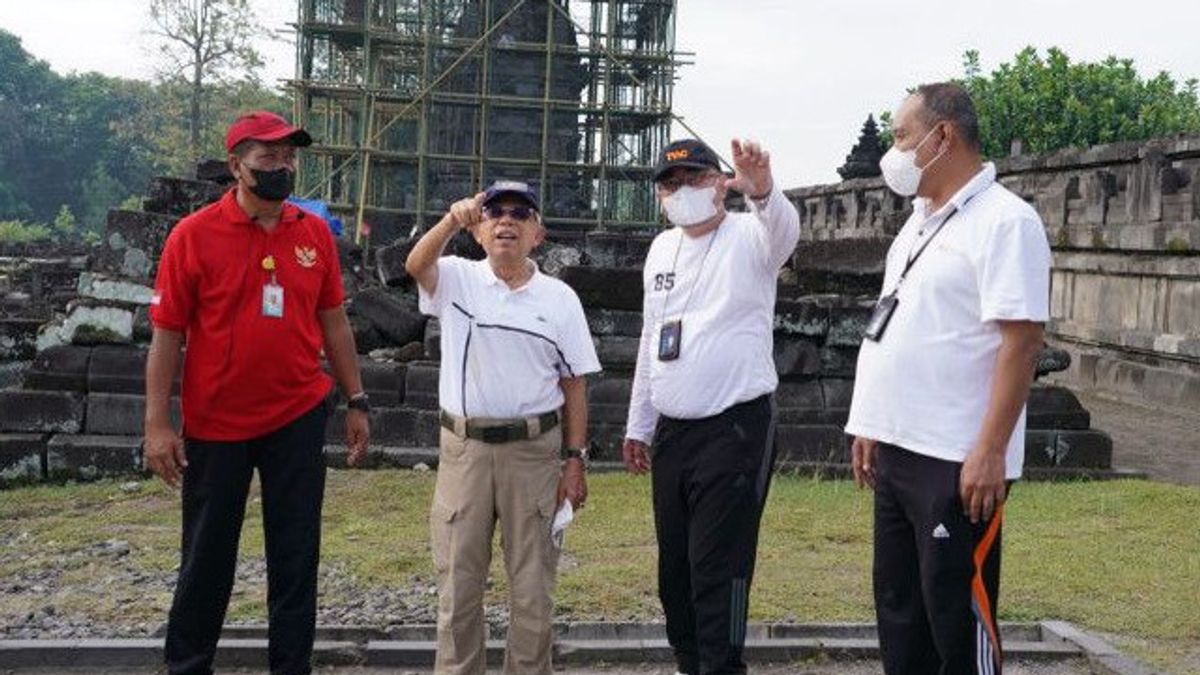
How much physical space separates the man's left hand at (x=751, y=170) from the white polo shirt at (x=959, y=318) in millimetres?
699

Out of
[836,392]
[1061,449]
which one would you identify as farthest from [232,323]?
[1061,449]

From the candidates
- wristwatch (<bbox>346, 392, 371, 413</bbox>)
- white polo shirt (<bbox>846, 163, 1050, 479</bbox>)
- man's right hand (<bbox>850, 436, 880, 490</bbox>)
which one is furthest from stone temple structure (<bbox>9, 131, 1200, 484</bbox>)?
white polo shirt (<bbox>846, 163, 1050, 479</bbox>)

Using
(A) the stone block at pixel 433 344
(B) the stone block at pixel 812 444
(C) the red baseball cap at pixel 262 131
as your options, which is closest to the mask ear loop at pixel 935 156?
(C) the red baseball cap at pixel 262 131

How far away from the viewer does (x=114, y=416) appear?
9.66 metres

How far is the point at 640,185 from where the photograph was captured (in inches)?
1019

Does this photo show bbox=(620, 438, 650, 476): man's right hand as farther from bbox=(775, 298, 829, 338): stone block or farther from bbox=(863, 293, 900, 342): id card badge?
bbox=(775, 298, 829, 338): stone block

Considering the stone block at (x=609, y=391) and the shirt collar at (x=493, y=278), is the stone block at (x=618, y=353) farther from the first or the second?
the shirt collar at (x=493, y=278)

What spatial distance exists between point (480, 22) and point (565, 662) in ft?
73.1

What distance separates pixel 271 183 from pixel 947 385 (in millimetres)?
2287

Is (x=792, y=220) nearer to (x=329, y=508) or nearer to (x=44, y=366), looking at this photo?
(x=329, y=508)

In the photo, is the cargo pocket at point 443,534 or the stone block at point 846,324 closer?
the cargo pocket at point 443,534

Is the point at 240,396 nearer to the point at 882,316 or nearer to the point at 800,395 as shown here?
the point at 882,316

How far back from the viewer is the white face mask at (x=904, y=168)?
358 centimetres

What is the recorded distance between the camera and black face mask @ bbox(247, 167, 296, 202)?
4379 mm
